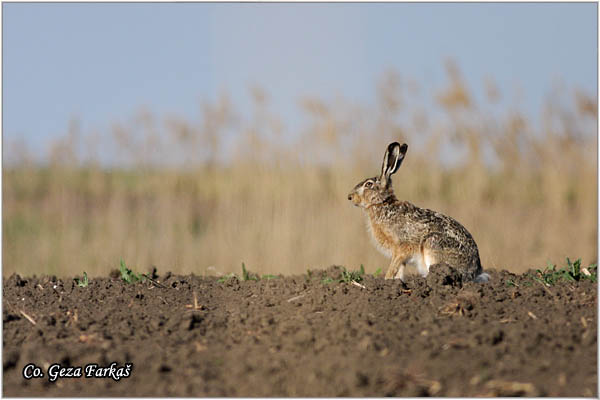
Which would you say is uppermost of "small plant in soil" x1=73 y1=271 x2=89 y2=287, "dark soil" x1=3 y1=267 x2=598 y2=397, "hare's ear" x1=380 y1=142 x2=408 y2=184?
"hare's ear" x1=380 y1=142 x2=408 y2=184

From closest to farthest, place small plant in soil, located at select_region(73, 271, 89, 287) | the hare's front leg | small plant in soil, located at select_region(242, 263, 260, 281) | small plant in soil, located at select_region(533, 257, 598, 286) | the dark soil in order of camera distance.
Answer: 1. the dark soil
2. small plant in soil, located at select_region(533, 257, 598, 286)
3. small plant in soil, located at select_region(73, 271, 89, 287)
4. small plant in soil, located at select_region(242, 263, 260, 281)
5. the hare's front leg

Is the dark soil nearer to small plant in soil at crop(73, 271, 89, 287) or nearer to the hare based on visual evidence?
small plant in soil at crop(73, 271, 89, 287)

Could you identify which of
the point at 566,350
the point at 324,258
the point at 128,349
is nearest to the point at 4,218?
the point at 324,258

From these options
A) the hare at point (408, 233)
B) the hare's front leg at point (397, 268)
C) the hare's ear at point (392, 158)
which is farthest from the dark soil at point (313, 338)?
the hare's ear at point (392, 158)

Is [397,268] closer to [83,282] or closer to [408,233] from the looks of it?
[408,233]

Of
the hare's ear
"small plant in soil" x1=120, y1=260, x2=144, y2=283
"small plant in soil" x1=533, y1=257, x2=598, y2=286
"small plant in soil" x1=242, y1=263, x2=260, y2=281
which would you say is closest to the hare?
the hare's ear

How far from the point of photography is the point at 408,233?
4.74 m

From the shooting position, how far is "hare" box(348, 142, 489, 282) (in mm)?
4504

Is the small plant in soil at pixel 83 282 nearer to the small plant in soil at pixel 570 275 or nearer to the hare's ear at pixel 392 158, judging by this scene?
the hare's ear at pixel 392 158

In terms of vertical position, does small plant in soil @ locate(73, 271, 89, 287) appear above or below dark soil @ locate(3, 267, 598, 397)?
above

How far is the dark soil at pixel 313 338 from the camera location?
8.39 ft

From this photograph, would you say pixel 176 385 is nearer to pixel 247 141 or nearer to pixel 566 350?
pixel 566 350

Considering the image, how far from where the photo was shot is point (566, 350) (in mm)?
2822

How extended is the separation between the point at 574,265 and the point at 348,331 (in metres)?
1.79
